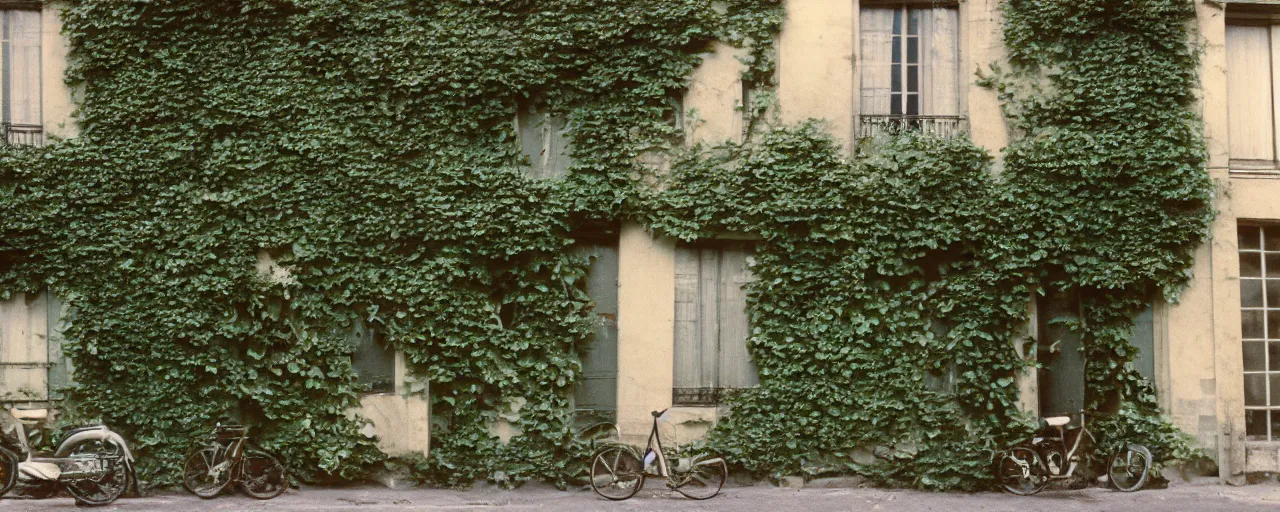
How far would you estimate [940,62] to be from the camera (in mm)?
12523

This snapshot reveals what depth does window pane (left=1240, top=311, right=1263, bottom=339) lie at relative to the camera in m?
12.4

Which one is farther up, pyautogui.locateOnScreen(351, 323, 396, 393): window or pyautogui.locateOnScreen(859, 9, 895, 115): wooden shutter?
pyautogui.locateOnScreen(859, 9, 895, 115): wooden shutter

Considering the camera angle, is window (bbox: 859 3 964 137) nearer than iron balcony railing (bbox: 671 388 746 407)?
No

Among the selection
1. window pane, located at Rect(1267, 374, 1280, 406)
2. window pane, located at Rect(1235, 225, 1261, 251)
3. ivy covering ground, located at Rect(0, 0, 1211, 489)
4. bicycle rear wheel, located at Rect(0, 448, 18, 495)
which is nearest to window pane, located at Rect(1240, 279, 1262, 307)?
window pane, located at Rect(1235, 225, 1261, 251)

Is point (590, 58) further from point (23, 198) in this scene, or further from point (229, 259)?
point (23, 198)

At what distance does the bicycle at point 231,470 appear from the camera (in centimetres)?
1115

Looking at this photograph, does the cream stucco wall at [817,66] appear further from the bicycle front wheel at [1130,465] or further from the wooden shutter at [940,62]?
the bicycle front wheel at [1130,465]

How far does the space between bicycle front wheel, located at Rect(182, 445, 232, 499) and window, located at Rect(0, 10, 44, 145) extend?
161 inches

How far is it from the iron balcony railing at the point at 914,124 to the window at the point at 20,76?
9.30m

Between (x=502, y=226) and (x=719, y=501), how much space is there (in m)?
3.73

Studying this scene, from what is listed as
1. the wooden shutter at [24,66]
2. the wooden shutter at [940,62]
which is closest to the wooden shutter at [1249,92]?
the wooden shutter at [940,62]

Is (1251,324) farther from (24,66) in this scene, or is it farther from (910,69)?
(24,66)

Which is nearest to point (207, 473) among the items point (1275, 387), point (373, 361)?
point (373, 361)

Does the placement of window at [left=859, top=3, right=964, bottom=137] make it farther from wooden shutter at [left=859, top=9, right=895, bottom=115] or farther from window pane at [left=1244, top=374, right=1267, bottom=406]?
window pane at [left=1244, top=374, right=1267, bottom=406]
